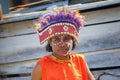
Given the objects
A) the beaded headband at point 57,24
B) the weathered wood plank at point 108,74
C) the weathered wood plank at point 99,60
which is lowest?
the weathered wood plank at point 108,74

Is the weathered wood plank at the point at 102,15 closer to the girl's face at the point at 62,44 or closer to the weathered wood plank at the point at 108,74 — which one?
the weathered wood plank at the point at 108,74

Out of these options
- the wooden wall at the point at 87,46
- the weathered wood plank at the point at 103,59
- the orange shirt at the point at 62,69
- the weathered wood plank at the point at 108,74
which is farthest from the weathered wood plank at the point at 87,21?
the orange shirt at the point at 62,69

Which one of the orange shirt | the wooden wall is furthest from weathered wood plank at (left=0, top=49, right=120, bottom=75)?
the orange shirt

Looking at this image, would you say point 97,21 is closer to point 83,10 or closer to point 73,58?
point 83,10

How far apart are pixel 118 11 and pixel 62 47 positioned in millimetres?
1139

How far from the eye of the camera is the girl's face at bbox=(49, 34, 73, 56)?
2.95 meters

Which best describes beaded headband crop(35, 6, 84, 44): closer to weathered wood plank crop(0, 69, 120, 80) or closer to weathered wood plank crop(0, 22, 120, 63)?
weathered wood plank crop(0, 22, 120, 63)

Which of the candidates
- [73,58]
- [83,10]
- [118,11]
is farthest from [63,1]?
[73,58]

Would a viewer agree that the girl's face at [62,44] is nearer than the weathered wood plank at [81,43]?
Yes

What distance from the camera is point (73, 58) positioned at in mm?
3166

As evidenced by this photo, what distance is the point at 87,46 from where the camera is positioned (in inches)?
159

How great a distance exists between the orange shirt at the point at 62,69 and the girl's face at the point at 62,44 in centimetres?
11

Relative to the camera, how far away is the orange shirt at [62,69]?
300cm

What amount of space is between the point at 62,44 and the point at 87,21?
1.12m
